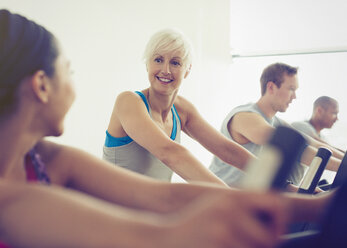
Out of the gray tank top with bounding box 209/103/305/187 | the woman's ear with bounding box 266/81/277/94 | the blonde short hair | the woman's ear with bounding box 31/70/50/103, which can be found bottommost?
the gray tank top with bounding box 209/103/305/187

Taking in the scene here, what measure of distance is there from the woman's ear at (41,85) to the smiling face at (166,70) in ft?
3.63

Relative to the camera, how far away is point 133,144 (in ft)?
5.51

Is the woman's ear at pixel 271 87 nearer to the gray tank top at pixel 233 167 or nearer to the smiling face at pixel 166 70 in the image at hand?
the gray tank top at pixel 233 167

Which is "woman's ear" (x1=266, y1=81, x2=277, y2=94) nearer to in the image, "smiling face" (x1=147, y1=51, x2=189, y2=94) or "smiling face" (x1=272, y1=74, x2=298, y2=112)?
"smiling face" (x1=272, y1=74, x2=298, y2=112)

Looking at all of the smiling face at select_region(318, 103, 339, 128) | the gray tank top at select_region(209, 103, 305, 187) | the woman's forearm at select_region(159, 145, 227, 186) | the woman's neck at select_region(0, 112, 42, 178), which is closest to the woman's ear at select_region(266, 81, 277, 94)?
the gray tank top at select_region(209, 103, 305, 187)

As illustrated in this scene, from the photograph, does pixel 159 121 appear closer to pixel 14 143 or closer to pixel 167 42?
pixel 167 42

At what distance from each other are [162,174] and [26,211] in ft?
4.29

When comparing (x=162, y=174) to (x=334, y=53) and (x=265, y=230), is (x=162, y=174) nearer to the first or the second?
(x=265, y=230)

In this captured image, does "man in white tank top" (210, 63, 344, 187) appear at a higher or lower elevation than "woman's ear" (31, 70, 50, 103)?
lower

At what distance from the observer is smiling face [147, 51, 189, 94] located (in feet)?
6.10

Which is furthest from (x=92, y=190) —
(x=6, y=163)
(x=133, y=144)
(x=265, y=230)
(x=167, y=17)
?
(x=167, y=17)

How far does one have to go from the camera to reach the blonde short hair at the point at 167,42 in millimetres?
1791

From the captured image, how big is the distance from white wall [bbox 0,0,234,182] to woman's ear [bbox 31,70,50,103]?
4.90ft

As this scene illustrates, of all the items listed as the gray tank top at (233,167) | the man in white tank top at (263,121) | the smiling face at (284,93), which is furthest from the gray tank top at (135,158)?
the smiling face at (284,93)
